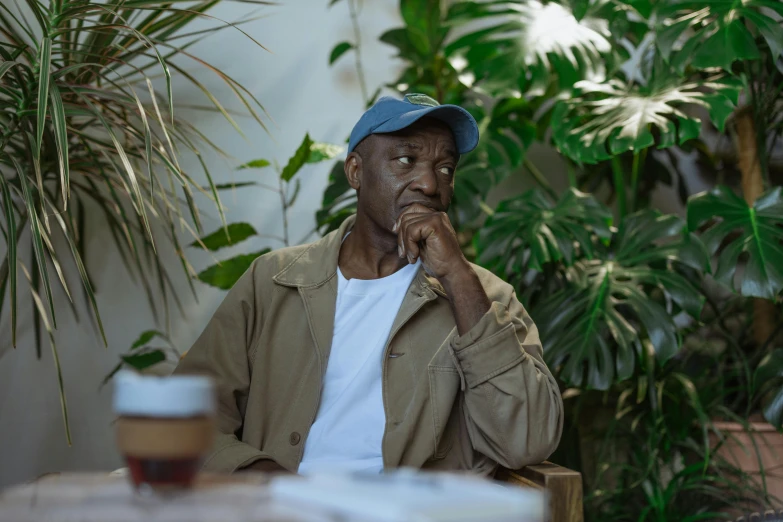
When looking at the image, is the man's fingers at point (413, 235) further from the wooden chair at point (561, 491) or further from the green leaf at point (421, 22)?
the green leaf at point (421, 22)

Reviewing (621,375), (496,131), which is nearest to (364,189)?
(621,375)

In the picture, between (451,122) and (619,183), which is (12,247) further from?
(619,183)

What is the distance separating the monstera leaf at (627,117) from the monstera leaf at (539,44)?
10 centimetres

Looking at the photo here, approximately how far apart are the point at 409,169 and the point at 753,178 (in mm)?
1369

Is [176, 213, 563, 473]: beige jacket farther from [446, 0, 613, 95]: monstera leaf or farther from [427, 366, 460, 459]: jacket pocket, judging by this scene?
[446, 0, 613, 95]: monstera leaf

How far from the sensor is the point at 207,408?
739 mm

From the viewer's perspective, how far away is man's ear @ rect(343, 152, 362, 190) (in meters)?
1.77

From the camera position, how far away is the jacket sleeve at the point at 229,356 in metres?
1.56

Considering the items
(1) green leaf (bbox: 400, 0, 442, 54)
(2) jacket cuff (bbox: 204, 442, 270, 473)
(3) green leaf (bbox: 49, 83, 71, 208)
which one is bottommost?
(2) jacket cuff (bbox: 204, 442, 270, 473)

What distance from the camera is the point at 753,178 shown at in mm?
2504

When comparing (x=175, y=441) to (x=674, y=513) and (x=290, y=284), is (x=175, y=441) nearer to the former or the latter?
(x=290, y=284)

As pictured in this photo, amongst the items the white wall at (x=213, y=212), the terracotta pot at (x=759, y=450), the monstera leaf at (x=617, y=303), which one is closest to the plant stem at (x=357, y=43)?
the white wall at (x=213, y=212)

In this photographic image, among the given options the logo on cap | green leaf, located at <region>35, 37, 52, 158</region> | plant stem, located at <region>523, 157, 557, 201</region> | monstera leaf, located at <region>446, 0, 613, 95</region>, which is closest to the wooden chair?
the logo on cap

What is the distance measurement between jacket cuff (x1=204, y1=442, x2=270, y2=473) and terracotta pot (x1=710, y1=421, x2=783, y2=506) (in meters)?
1.52
